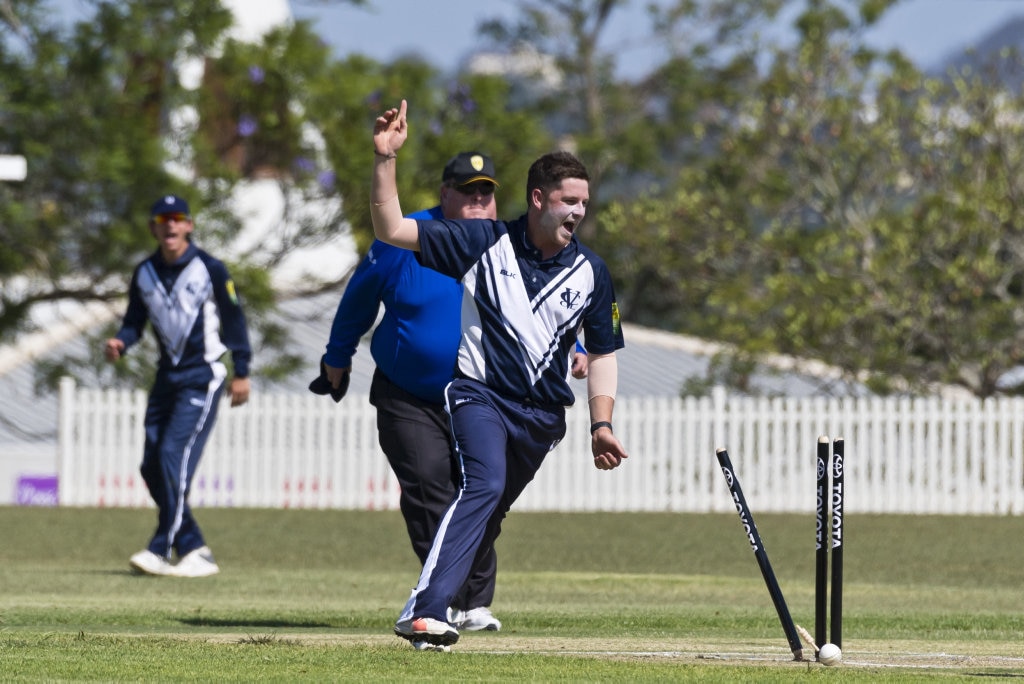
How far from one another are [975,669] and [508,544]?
9.34 meters

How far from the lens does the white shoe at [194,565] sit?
452 inches

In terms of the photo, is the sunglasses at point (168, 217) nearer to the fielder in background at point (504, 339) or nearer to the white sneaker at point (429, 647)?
the fielder in background at point (504, 339)

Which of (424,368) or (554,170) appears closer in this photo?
(554,170)

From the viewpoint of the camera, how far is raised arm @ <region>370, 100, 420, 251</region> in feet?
20.7

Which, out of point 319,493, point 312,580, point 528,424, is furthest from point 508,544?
point 528,424

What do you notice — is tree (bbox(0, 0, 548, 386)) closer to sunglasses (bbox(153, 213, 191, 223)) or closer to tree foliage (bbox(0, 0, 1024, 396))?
tree foliage (bbox(0, 0, 1024, 396))

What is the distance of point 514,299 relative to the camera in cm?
674

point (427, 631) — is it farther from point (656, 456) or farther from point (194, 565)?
point (656, 456)

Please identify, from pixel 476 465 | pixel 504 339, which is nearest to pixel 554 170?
pixel 504 339

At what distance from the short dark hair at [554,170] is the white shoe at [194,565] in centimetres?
546

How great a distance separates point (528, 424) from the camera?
693cm

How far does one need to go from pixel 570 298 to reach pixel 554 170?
47 centimetres

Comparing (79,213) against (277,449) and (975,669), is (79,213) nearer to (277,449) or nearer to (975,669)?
(277,449)

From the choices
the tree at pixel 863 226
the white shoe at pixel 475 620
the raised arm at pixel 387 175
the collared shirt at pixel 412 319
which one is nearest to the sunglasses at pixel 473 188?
the collared shirt at pixel 412 319
